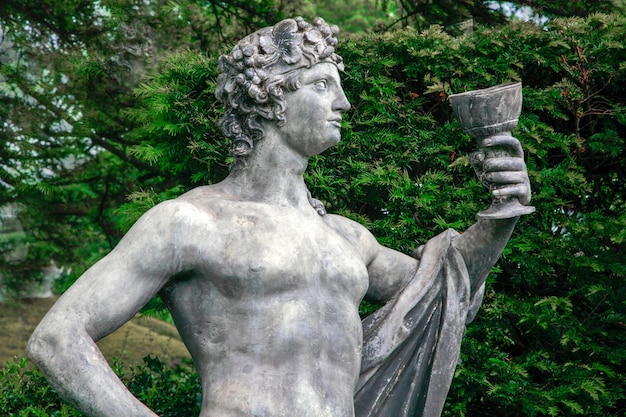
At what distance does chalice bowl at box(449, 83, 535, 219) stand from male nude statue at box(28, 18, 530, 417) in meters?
0.04

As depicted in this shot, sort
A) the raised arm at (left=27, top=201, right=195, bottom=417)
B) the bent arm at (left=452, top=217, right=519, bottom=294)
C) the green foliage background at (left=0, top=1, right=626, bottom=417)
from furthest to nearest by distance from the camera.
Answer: the green foliage background at (left=0, top=1, right=626, bottom=417) → the bent arm at (left=452, top=217, right=519, bottom=294) → the raised arm at (left=27, top=201, right=195, bottom=417)

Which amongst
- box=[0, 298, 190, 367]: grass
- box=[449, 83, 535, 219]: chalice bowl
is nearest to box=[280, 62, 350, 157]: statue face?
box=[449, 83, 535, 219]: chalice bowl

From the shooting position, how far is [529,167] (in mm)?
6172

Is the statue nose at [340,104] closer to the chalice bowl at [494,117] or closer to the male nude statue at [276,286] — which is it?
the male nude statue at [276,286]

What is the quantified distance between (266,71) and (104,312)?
0.98 m

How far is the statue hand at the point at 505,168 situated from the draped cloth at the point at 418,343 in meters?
0.39

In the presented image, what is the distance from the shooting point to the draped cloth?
3.89 metres

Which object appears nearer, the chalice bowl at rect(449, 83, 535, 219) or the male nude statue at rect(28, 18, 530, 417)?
the male nude statue at rect(28, 18, 530, 417)

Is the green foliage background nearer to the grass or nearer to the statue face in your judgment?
the statue face

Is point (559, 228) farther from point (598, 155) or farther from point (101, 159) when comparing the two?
point (101, 159)

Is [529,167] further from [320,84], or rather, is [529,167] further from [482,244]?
[320,84]

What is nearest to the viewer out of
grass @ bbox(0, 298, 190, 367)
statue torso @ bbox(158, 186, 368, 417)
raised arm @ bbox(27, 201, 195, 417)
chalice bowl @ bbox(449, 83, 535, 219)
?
raised arm @ bbox(27, 201, 195, 417)

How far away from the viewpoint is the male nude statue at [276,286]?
11.2 feet

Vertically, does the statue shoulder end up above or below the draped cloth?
above
